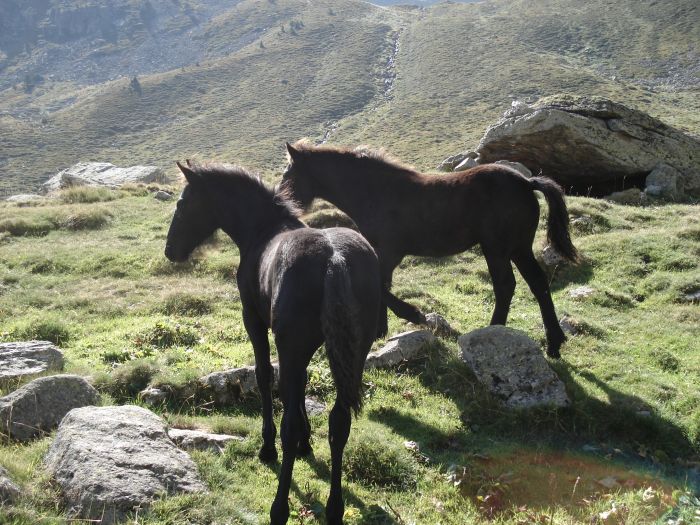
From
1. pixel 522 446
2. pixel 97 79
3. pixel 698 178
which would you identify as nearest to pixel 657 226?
pixel 698 178

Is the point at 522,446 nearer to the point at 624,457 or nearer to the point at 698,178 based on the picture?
the point at 624,457

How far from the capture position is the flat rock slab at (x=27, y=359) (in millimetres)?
6938

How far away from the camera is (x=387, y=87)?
8256 cm

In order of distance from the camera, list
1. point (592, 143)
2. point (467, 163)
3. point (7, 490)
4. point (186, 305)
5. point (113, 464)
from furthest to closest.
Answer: point (467, 163)
point (592, 143)
point (186, 305)
point (113, 464)
point (7, 490)

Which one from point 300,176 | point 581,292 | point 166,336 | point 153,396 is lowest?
point 581,292

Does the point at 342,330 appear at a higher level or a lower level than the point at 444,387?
higher

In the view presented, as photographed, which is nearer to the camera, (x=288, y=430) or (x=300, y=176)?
(x=288, y=430)

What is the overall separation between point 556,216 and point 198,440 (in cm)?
601

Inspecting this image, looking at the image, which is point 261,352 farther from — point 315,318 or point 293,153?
point 293,153

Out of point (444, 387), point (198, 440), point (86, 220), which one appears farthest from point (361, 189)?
point (86, 220)

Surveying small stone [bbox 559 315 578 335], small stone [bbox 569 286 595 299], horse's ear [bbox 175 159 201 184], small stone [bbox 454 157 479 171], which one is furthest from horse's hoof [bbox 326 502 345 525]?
small stone [bbox 454 157 479 171]

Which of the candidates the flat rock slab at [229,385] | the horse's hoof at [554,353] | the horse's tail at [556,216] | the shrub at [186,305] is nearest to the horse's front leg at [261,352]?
the flat rock slab at [229,385]

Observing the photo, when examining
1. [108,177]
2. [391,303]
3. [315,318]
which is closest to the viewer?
[315,318]

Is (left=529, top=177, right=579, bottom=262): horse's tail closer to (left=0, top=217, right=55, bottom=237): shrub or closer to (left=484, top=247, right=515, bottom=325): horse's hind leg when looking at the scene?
(left=484, top=247, right=515, bottom=325): horse's hind leg
